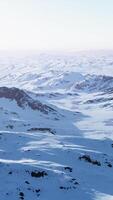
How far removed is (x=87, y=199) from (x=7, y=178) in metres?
12.0

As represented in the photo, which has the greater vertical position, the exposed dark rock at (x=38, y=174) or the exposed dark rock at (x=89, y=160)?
the exposed dark rock at (x=38, y=174)

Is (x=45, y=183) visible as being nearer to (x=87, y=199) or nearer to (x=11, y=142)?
(x=87, y=199)

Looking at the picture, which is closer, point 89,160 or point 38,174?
point 38,174

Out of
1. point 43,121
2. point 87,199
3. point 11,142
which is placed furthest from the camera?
point 43,121

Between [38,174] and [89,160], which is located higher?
[38,174]

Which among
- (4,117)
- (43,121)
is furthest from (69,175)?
(43,121)

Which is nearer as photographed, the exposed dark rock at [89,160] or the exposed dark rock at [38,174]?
the exposed dark rock at [38,174]

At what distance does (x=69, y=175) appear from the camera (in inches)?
2630

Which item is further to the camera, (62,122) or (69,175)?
(62,122)

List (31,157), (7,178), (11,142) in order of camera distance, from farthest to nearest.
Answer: (11,142)
(31,157)
(7,178)

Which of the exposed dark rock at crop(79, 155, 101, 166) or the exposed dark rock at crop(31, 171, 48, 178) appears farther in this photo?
the exposed dark rock at crop(79, 155, 101, 166)

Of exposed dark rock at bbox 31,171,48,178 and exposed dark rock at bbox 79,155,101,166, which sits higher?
exposed dark rock at bbox 31,171,48,178

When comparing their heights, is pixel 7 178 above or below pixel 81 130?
above

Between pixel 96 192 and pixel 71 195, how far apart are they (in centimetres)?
385
